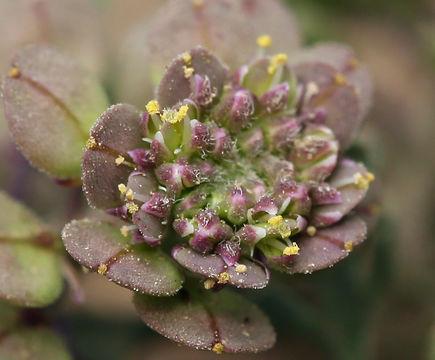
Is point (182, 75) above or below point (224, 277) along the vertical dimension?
above

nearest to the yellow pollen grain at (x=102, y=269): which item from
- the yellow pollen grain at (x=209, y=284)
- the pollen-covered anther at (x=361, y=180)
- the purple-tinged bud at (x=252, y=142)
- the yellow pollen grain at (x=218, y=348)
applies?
the yellow pollen grain at (x=209, y=284)

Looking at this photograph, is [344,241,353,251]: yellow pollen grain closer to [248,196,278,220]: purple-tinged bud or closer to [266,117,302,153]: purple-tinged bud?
[248,196,278,220]: purple-tinged bud

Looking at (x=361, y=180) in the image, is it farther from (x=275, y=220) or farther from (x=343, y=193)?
(x=275, y=220)

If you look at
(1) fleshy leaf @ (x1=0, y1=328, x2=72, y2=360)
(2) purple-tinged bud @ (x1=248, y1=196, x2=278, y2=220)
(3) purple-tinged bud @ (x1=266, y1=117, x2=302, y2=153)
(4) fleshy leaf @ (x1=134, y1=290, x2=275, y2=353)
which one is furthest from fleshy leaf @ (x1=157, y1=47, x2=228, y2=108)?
(1) fleshy leaf @ (x1=0, y1=328, x2=72, y2=360)

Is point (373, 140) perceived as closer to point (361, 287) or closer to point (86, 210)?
point (361, 287)

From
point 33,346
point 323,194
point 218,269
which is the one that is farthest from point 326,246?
point 33,346

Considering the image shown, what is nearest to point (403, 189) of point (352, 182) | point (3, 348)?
point (352, 182)

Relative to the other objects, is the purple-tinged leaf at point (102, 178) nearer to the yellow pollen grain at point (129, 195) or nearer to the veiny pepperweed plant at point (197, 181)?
the veiny pepperweed plant at point (197, 181)
